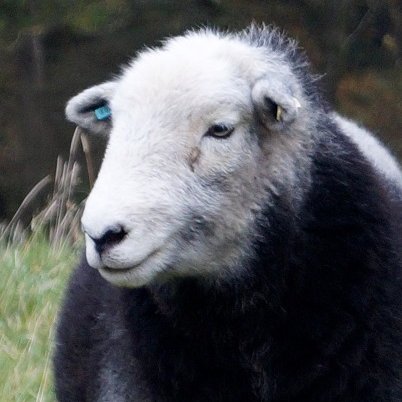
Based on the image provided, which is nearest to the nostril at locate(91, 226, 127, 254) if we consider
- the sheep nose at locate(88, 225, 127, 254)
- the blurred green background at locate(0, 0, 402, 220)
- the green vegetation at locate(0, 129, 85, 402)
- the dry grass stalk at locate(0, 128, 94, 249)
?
the sheep nose at locate(88, 225, 127, 254)

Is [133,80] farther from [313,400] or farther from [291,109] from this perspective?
[313,400]

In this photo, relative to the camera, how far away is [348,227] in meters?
5.20

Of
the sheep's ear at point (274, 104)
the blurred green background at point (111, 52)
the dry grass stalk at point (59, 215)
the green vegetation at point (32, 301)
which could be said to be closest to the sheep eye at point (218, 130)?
the sheep's ear at point (274, 104)

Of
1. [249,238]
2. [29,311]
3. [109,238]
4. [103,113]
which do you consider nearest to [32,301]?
[29,311]

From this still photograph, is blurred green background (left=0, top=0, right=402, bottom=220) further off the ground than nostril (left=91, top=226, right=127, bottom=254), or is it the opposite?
nostril (left=91, top=226, right=127, bottom=254)

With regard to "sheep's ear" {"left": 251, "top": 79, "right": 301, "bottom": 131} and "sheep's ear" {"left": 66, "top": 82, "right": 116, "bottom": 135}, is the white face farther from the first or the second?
"sheep's ear" {"left": 66, "top": 82, "right": 116, "bottom": 135}

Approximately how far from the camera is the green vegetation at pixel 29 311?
6426 mm

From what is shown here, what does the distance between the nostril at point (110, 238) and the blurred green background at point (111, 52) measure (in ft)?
24.5

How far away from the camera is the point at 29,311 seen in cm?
728

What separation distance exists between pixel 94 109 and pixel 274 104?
2.93 ft

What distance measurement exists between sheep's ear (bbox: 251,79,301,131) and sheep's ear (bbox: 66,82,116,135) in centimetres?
70

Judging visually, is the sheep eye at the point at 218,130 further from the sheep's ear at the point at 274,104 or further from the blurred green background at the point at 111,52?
the blurred green background at the point at 111,52

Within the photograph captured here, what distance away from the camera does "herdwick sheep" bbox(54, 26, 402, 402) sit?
4.89 m

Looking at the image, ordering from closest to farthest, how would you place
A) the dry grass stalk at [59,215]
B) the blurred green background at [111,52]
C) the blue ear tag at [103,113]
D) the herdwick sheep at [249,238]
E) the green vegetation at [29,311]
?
the herdwick sheep at [249,238], the blue ear tag at [103,113], the green vegetation at [29,311], the dry grass stalk at [59,215], the blurred green background at [111,52]
